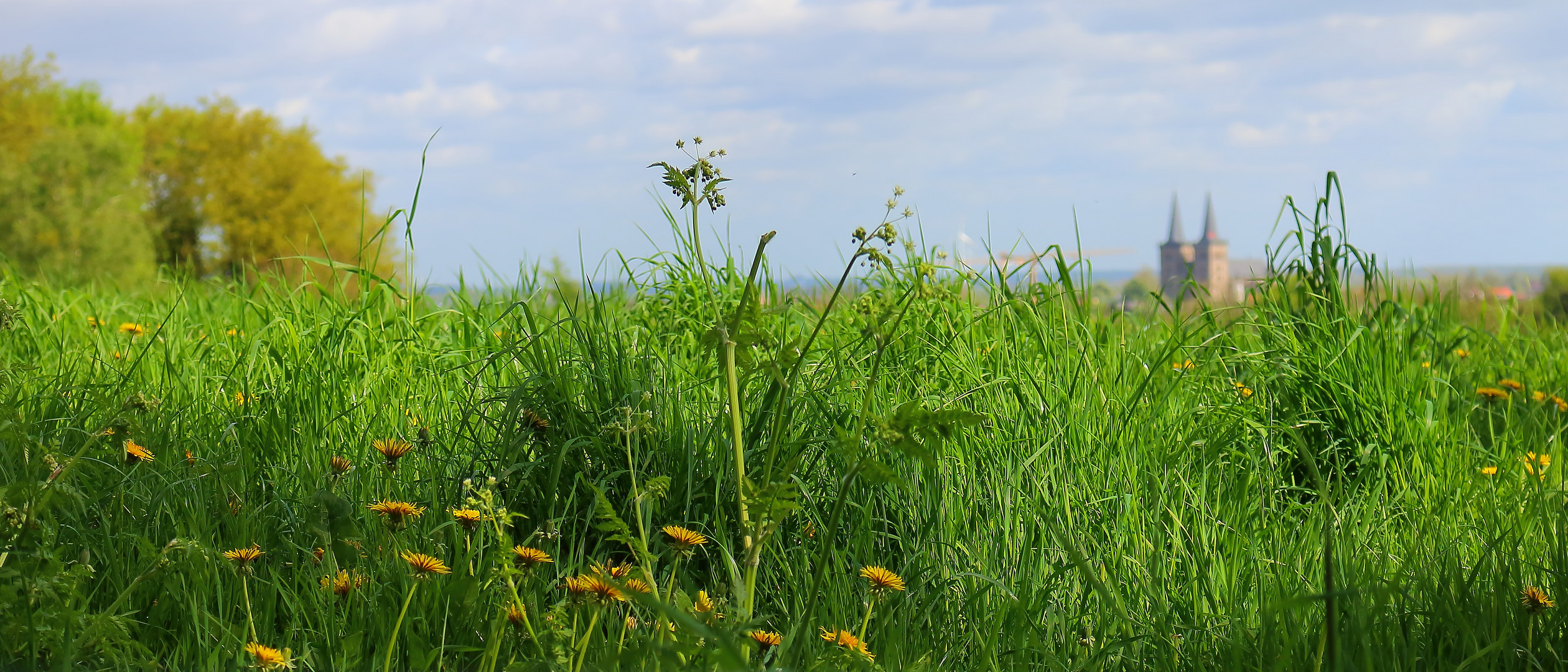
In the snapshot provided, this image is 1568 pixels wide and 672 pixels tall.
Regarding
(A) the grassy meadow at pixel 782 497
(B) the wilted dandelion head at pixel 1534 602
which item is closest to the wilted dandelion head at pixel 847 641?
(A) the grassy meadow at pixel 782 497

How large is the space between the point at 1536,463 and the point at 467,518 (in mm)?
2836

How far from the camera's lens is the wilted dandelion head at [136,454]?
7.12ft

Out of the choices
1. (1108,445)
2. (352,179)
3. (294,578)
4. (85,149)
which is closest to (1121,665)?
(1108,445)

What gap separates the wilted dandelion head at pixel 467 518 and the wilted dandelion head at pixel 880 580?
25.6 inches

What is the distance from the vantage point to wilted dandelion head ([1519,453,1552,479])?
284 centimetres

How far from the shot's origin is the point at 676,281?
376 centimetres

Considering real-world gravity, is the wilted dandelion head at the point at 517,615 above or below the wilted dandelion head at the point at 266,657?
above

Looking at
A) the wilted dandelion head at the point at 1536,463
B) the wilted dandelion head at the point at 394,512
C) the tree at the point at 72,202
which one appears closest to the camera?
the wilted dandelion head at the point at 394,512

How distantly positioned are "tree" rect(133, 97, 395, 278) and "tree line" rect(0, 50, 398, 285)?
51mm

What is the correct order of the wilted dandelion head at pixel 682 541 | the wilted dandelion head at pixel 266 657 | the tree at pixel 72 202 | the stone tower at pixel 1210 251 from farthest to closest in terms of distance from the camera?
the stone tower at pixel 1210 251 < the tree at pixel 72 202 < the wilted dandelion head at pixel 682 541 < the wilted dandelion head at pixel 266 657

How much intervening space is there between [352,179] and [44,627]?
45.8m

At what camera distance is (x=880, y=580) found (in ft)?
5.43

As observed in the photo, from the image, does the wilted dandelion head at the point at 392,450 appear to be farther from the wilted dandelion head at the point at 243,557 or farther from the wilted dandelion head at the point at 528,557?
the wilted dandelion head at the point at 528,557

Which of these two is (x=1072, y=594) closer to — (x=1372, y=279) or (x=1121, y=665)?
(x=1121, y=665)
